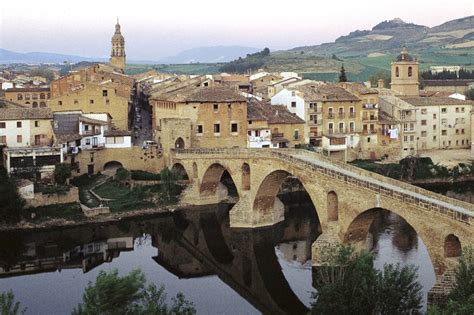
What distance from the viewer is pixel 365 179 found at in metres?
28.7

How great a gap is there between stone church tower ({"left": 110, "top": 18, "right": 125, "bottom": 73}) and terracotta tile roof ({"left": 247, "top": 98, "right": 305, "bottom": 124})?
39.3 m

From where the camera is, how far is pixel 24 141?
44.2 metres

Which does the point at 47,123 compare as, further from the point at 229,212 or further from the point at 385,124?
the point at 385,124

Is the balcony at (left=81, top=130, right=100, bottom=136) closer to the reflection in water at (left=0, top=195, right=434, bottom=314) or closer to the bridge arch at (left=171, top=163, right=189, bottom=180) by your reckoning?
the bridge arch at (left=171, top=163, right=189, bottom=180)

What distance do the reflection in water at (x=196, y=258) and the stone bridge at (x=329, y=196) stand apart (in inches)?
66.7

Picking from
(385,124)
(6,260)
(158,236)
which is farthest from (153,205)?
(385,124)

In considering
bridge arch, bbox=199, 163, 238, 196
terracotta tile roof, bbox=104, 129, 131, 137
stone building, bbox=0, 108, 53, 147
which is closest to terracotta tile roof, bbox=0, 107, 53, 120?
stone building, bbox=0, 108, 53, 147

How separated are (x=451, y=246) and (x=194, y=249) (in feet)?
52.1

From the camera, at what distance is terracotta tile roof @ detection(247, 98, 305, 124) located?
49.9 meters

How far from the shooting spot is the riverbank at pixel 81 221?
3759 cm

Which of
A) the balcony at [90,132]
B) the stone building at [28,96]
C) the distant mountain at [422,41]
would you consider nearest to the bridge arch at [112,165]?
the balcony at [90,132]

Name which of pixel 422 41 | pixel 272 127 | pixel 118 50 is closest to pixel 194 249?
pixel 272 127

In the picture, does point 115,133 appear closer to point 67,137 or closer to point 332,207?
point 67,137

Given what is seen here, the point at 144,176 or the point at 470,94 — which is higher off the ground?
the point at 470,94
